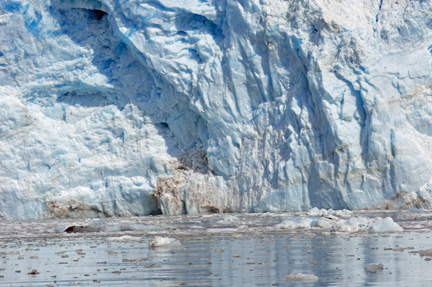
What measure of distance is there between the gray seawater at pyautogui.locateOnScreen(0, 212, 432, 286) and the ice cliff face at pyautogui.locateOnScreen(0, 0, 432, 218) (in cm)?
713

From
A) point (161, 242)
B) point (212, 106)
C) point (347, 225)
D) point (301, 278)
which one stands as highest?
point (212, 106)

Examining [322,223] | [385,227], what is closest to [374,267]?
[385,227]

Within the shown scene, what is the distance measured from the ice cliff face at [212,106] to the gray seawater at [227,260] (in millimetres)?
7128

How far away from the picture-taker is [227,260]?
577 cm

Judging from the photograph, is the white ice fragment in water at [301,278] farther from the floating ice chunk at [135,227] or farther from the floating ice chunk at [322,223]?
the floating ice chunk at [135,227]

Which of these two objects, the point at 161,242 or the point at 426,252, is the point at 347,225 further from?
the point at 426,252

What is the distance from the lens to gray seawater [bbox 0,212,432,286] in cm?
451

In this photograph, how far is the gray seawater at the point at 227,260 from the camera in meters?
4.51

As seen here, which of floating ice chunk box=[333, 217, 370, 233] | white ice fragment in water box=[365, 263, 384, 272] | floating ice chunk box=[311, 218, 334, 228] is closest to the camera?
white ice fragment in water box=[365, 263, 384, 272]

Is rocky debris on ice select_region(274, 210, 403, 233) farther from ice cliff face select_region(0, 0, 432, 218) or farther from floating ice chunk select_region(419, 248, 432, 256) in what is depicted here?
ice cliff face select_region(0, 0, 432, 218)

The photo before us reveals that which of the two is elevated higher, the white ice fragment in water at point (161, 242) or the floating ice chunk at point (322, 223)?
the floating ice chunk at point (322, 223)

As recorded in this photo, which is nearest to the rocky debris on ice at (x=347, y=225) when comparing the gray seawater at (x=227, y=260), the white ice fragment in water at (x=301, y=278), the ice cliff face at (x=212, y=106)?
the gray seawater at (x=227, y=260)

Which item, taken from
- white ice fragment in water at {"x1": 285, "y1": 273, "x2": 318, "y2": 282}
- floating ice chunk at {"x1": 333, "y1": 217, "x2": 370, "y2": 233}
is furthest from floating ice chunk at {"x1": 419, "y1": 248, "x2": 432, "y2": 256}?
floating ice chunk at {"x1": 333, "y1": 217, "x2": 370, "y2": 233}

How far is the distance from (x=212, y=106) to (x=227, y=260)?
12.8 metres
